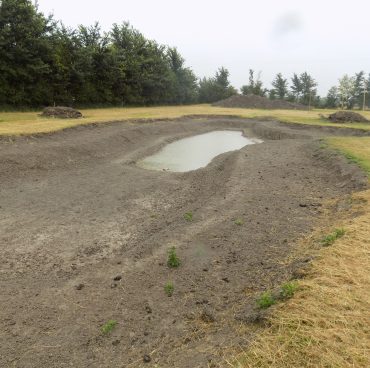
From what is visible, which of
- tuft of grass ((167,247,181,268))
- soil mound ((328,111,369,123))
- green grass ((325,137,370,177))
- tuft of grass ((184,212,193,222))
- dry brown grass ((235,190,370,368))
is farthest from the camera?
soil mound ((328,111,369,123))

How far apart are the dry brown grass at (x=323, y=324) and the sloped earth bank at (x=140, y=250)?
1.29ft

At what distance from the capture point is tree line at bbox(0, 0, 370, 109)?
1233 inches

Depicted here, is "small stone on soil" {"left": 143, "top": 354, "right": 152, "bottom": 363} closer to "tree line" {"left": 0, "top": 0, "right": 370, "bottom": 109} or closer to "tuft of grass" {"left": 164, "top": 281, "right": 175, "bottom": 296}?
"tuft of grass" {"left": 164, "top": 281, "right": 175, "bottom": 296}

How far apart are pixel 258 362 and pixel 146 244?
4.63 metres

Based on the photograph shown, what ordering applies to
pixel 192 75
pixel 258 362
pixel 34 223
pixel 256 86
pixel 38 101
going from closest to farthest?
pixel 258 362 → pixel 34 223 → pixel 38 101 → pixel 192 75 → pixel 256 86

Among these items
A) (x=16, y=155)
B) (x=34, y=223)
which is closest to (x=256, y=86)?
(x=16, y=155)

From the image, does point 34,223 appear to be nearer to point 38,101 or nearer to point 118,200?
point 118,200

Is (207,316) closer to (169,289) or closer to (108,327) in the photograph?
(169,289)

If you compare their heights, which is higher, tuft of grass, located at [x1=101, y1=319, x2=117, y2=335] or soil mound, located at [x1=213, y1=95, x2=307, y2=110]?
soil mound, located at [x1=213, y1=95, x2=307, y2=110]

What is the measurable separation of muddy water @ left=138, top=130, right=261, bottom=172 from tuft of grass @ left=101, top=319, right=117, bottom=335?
12627mm

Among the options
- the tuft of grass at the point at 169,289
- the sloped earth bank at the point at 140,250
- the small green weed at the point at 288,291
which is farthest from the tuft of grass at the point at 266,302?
the tuft of grass at the point at 169,289

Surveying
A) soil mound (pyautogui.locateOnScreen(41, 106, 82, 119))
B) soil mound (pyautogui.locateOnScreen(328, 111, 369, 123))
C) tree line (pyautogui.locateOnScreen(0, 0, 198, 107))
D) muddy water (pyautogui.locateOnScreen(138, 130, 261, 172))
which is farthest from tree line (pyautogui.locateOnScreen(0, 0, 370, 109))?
soil mound (pyautogui.locateOnScreen(328, 111, 369, 123))

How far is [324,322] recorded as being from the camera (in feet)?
15.5

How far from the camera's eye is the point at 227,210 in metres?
10.5
